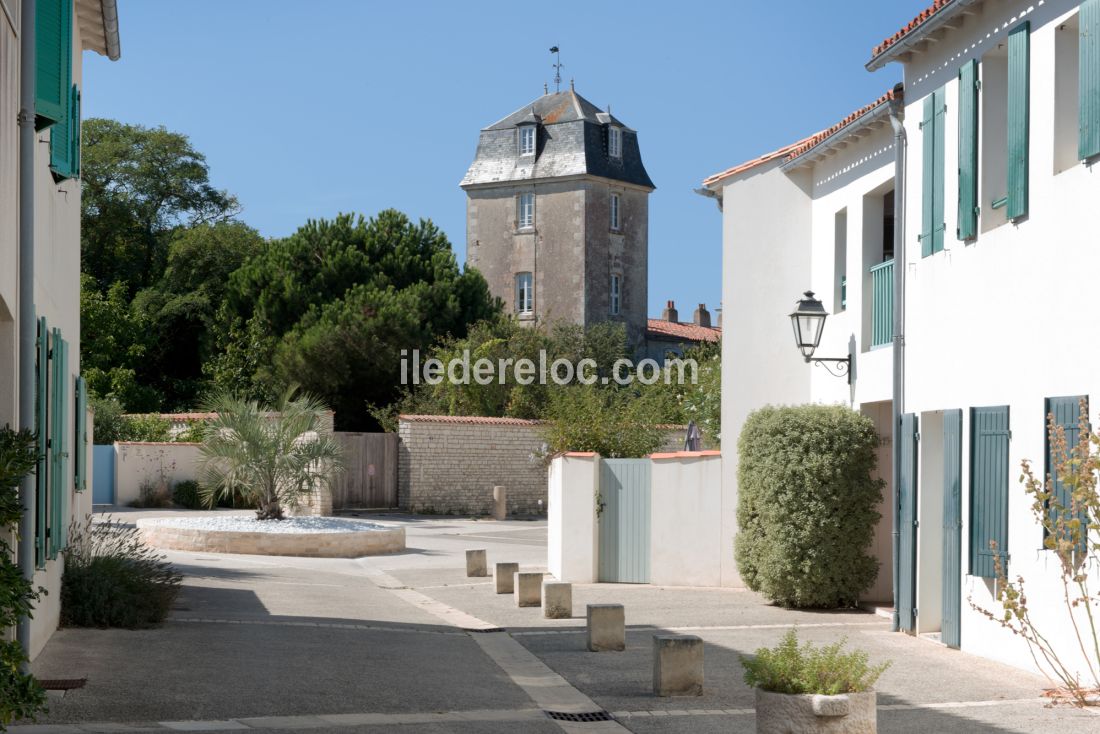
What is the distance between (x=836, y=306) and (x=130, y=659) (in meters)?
9.52

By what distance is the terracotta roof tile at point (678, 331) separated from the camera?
6131 cm

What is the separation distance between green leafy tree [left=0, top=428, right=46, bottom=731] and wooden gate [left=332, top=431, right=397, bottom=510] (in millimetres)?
26673

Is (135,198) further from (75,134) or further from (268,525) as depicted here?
(75,134)

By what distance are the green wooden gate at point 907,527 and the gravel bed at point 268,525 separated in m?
12.4

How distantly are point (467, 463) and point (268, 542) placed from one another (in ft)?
41.1

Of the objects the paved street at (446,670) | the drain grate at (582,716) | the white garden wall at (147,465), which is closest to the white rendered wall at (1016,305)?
the paved street at (446,670)

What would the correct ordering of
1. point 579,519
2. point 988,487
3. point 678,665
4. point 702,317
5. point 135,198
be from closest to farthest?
point 678,665, point 988,487, point 579,519, point 135,198, point 702,317

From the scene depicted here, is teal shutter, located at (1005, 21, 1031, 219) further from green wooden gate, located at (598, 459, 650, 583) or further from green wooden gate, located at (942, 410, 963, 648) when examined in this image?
green wooden gate, located at (598, 459, 650, 583)

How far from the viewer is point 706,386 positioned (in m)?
28.2

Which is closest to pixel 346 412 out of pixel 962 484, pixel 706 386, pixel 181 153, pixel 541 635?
pixel 706 386

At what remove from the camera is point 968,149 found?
11406mm

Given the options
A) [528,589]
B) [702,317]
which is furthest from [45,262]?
[702,317]

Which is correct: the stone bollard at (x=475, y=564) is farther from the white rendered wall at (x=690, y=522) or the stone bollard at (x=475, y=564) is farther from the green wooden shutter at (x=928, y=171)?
the green wooden shutter at (x=928, y=171)

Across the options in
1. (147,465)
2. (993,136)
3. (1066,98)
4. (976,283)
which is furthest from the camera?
(147,465)
